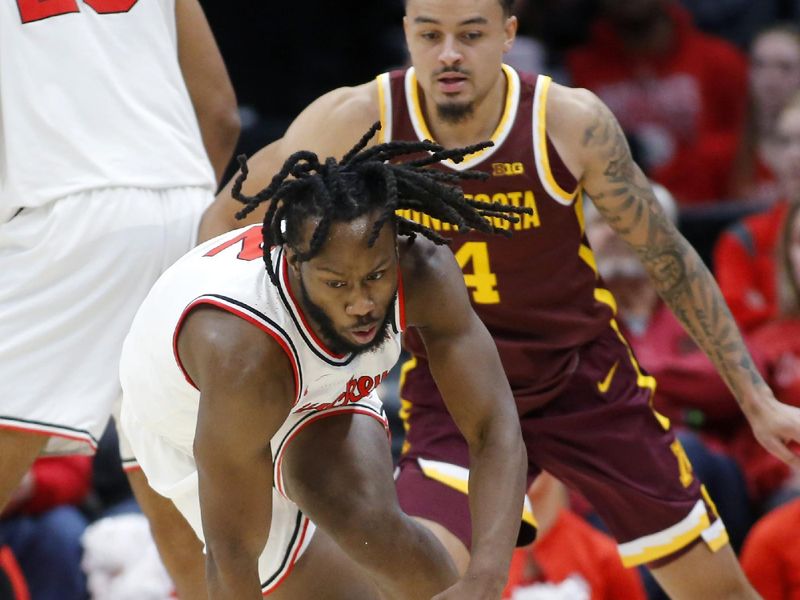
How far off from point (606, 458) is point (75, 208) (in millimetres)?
1515

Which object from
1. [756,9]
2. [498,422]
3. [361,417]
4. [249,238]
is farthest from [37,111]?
[756,9]

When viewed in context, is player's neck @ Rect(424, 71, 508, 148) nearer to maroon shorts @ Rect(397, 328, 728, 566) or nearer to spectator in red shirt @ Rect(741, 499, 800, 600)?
maroon shorts @ Rect(397, 328, 728, 566)

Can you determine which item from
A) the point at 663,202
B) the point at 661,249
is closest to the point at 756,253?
the point at 663,202

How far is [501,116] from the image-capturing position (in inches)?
153

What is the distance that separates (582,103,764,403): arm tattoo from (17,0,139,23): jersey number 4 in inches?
48.6

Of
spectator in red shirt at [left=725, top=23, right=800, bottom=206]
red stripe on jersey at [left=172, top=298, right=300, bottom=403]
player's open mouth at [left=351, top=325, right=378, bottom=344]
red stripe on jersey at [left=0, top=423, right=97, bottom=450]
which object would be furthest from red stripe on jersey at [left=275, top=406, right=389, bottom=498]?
spectator in red shirt at [left=725, top=23, right=800, bottom=206]

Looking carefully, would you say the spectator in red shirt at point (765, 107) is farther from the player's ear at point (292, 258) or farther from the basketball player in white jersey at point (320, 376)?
the player's ear at point (292, 258)

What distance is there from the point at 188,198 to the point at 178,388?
0.76 m

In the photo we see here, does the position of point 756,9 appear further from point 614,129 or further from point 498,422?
point 498,422

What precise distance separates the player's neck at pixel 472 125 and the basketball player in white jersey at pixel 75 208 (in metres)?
0.66

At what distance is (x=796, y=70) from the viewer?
696 centimetres

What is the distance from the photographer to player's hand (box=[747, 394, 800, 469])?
12.9 feet

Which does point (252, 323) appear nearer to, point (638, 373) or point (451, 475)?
point (451, 475)

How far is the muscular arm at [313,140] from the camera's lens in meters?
3.81
